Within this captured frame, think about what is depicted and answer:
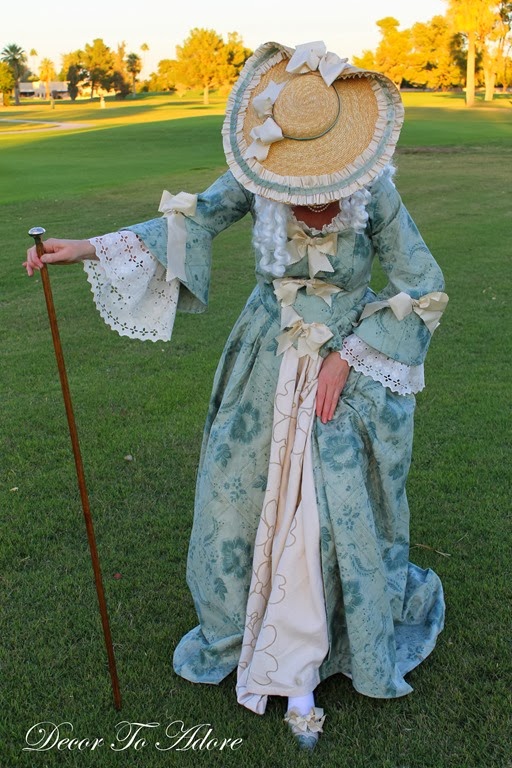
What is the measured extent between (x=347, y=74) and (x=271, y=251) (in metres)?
0.56

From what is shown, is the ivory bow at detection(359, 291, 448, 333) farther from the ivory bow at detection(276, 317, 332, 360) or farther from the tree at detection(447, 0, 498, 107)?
the tree at detection(447, 0, 498, 107)

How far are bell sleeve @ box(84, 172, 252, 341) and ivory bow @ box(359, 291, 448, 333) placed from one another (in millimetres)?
585

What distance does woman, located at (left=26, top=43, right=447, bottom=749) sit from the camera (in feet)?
8.16

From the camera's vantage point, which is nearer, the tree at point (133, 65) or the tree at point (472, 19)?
the tree at point (472, 19)

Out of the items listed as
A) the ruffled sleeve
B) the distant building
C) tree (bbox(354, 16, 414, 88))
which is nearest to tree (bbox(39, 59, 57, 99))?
the distant building

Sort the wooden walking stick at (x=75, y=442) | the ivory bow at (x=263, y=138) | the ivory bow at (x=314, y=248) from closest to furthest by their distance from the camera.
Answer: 1. the wooden walking stick at (x=75, y=442)
2. the ivory bow at (x=263, y=138)
3. the ivory bow at (x=314, y=248)

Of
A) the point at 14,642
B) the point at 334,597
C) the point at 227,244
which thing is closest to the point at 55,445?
the point at 14,642

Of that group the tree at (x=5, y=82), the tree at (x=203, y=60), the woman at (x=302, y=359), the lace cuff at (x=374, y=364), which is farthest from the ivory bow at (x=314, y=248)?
the tree at (x=5, y=82)

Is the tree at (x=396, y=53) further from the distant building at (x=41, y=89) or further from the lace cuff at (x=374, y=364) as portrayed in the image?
the lace cuff at (x=374, y=364)

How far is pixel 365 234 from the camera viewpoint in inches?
105

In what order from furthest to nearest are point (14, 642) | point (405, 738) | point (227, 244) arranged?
point (227, 244), point (14, 642), point (405, 738)

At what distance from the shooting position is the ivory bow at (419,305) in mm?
2637

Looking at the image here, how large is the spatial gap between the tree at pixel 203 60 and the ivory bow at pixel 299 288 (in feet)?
211

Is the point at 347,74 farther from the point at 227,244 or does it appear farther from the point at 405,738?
the point at 227,244
